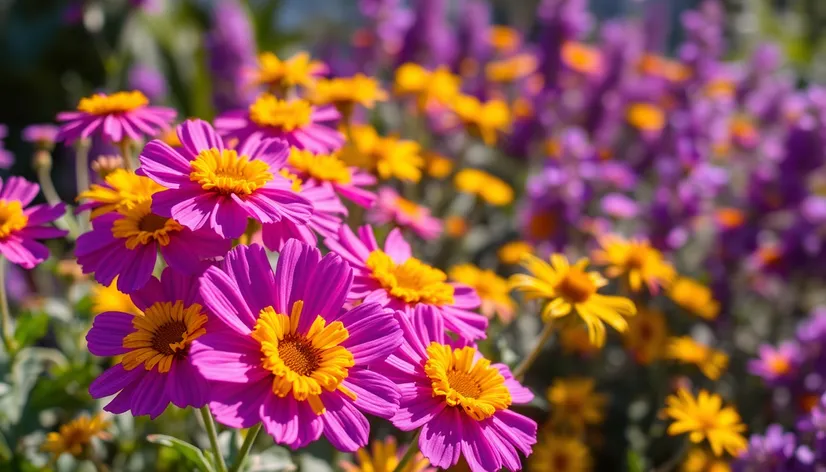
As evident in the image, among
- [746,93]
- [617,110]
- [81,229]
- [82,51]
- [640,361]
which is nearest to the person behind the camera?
[81,229]

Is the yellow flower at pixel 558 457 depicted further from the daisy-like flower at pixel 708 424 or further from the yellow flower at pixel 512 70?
the yellow flower at pixel 512 70

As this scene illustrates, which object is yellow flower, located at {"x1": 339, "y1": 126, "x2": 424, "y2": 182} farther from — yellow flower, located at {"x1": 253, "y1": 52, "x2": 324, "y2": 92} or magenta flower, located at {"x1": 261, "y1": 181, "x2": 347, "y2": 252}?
magenta flower, located at {"x1": 261, "y1": 181, "x2": 347, "y2": 252}

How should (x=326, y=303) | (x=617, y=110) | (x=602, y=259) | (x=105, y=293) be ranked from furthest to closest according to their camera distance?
1. (x=617, y=110)
2. (x=602, y=259)
3. (x=105, y=293)
4. (x=326, y=303)

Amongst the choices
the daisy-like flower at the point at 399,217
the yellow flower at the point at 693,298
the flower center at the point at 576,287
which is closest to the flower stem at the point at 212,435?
the flower center at the point at 576,287

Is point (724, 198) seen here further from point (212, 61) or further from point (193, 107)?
point (193, 107)

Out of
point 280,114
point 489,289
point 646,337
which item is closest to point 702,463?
point 646,337

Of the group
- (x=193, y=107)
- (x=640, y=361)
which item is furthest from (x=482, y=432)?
(x=193, y=107)
